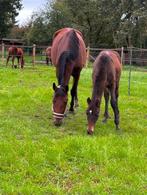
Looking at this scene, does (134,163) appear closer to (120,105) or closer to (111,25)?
(120,105)

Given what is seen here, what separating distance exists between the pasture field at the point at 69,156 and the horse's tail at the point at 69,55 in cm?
103

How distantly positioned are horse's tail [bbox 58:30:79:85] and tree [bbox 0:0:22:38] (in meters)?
35.8

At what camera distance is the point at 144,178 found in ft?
16.9

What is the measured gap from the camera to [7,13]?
4503 cm

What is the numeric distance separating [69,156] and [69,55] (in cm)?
339

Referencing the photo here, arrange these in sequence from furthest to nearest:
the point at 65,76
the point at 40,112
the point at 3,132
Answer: the point at 40,112
the point at 65,76
the point at 3,132

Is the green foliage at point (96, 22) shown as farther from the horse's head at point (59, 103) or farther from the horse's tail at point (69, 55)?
the horse's head at point (59, 103)

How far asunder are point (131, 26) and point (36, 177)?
40.0 m

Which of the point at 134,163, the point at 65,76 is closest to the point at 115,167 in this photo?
the point at 134,163

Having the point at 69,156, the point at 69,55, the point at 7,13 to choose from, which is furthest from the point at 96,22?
the point at 69,156

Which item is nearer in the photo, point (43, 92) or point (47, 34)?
point (43, 92)

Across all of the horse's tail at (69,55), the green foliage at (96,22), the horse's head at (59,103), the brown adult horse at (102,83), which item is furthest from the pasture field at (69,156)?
the green foliage at (96,22)

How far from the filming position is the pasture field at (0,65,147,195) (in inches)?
192

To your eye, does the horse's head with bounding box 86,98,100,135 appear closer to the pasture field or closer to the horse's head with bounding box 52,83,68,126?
the pasture field
